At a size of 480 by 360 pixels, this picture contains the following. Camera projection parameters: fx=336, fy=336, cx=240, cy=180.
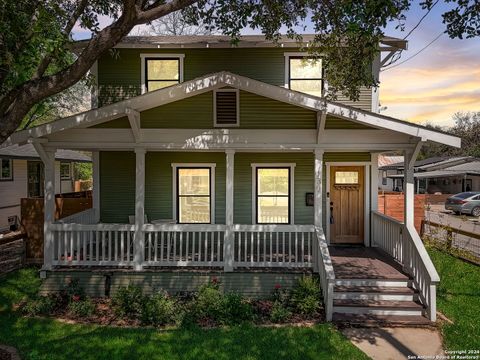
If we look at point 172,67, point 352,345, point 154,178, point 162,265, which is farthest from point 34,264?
point 352,345

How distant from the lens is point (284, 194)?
10219mm

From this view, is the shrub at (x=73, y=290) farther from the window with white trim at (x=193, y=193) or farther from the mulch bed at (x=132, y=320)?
the window with white trim at (x=193, y=193)

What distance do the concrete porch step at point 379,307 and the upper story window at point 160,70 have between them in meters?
7.89

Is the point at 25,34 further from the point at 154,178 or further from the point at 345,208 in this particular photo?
the point at 345,208

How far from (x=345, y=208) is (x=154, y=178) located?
600 cm

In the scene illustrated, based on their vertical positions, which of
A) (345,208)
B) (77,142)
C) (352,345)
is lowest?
(352,345)

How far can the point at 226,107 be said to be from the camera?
28.0 feet

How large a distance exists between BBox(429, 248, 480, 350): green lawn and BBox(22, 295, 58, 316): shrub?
7.75m

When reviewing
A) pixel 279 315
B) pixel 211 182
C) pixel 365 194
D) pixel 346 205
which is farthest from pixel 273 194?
pixel 279 315

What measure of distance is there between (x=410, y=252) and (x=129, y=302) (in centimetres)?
636

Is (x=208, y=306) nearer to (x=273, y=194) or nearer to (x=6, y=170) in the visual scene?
(x=273, y=194)

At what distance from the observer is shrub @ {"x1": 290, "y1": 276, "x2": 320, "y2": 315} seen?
6.95 m

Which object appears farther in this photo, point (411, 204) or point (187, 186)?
point (187, 186)

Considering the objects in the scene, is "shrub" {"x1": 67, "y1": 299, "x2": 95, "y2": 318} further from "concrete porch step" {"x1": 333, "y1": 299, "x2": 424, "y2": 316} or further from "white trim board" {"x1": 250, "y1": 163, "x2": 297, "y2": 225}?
"concrete porch step" {"x1": 333, "y1": 299, "x2": 424, "y2": 316}
